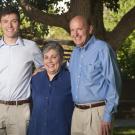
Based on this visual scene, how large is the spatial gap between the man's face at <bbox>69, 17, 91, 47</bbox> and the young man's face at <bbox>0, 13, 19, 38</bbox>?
66cm

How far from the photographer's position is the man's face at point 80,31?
5.67 m

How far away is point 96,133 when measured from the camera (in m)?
5.71

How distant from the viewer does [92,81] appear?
5613 mm

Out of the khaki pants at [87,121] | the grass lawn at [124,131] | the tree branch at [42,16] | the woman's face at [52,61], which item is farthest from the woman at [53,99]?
the grass lawn at [124,131]

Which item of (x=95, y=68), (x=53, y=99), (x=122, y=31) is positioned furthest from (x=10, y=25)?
(x=122, y=31)

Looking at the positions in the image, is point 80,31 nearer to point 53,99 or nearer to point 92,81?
point 92,81

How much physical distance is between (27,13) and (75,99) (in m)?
6.27

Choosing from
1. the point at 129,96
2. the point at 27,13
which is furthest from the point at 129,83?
the point at 27,13

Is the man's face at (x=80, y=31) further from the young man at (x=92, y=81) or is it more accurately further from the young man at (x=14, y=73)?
the young man at (x=14, y=73)

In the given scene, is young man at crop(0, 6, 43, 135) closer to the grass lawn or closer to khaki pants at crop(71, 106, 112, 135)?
khaki pants at crop(71, 106, 112, 135)

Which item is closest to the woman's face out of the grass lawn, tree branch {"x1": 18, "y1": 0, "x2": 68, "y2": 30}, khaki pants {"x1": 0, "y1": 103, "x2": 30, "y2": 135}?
khaki pants {"x1": 0, "y1": 103, "x2": 30, "y2": 135}

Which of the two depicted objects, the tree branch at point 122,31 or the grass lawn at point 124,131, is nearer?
the tree branch at point 122,31

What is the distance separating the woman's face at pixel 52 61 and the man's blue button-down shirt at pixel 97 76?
20cm

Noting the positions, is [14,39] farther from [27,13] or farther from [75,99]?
[27,13]
